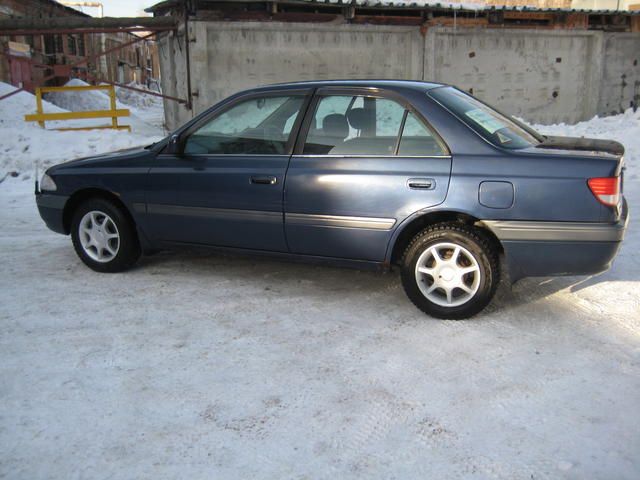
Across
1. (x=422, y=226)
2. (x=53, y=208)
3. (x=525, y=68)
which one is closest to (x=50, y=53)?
(x=525, y=68)

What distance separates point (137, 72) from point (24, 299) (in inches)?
1748

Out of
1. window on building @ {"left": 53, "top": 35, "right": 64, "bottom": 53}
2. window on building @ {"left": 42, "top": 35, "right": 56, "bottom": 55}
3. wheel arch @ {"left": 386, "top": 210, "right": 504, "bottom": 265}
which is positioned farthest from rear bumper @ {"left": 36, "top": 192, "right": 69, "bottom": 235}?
window on building @ {"left": 53, "top": 35, "right": 64, "bottom": 53}

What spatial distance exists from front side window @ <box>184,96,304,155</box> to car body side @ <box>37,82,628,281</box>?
0.09 meters

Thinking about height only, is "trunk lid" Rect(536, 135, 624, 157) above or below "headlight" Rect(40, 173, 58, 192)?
above

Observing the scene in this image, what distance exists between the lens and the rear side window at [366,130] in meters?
4.13

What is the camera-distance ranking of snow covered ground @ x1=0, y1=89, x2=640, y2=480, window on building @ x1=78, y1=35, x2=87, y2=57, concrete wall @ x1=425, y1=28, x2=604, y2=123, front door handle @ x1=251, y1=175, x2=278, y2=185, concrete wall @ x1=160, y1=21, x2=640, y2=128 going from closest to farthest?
snow covered ground @ x1=0, y1=89, x2=640, y2=480 → front door handle @ x1=251, y1=175, x2=278, y2=185 → concrete wall @ x1=160, y1=21, x2=640, y2=128 → concrete wall @ x1=425, y1=28, x2=604, y2=123 → window on building @ x1=78, y1=35, x2=87, y2=57

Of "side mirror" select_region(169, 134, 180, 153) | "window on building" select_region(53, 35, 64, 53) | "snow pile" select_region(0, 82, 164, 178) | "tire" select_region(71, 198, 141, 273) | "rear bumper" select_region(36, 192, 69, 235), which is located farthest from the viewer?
"window on building" select_region(53, 35, 64, 53)

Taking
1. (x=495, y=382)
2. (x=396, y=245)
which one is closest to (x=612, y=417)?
(x=495, y=382)

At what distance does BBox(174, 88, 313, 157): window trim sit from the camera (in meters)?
4.50

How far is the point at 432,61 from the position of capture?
14.0 meters

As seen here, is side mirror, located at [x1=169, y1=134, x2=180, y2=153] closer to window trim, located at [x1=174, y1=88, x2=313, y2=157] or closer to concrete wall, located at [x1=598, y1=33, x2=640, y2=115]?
window trim, located at [x1=174, y1=88, x2=313, y2=157]

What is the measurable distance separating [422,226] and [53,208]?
3.24m

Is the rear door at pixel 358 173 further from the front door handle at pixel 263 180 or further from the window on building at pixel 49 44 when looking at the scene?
the window on building at pixel 49 44

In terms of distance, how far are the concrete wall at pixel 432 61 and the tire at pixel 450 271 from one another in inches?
388
